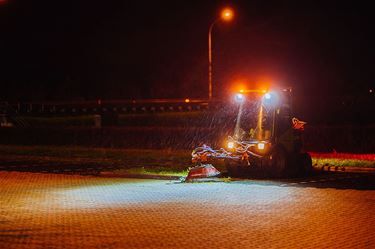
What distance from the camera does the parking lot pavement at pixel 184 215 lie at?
11.3m

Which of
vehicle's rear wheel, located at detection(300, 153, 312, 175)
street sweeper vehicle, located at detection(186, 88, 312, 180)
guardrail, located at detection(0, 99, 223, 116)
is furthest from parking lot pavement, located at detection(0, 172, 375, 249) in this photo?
guardrail, located at detection(0, 99, 223, 116)

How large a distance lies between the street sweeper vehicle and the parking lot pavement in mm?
1834

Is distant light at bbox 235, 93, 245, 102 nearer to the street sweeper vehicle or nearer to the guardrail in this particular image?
the street sweeper vehicle

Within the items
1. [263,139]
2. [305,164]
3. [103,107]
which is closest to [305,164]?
[305,164]

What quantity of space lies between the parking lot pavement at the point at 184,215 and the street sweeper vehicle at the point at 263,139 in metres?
1.83

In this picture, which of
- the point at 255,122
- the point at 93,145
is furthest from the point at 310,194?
the point at 93,145

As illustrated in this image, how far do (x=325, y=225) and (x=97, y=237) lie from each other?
4.28 meters

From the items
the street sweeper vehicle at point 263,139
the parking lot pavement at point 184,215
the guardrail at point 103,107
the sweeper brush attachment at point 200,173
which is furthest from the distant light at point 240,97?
the guardrail at point 103,107

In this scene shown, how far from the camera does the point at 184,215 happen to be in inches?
550

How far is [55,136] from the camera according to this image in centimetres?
4128

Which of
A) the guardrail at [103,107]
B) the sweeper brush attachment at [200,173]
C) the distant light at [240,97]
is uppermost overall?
the guardrail at [103,107]

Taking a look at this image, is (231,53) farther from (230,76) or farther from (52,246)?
(52,246)

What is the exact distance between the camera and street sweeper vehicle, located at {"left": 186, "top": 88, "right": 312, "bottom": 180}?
21.7 meters

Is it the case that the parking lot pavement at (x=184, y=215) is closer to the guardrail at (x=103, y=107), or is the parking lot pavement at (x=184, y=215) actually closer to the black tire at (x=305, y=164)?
the black tire at (x=305, y=164)
